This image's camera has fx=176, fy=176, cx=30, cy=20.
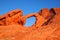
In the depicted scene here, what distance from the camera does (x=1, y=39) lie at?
25781mm

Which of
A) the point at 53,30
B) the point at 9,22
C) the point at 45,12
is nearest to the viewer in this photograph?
the point at 53,30

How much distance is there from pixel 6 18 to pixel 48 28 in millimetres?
15837

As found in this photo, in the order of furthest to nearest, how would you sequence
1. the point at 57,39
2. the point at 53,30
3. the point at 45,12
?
the point at 45,12 → the point at 53,30 → the point at 57,39

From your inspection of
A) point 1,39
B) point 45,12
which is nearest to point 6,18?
point 1,39

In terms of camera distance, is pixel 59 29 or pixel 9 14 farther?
pixel 9 14

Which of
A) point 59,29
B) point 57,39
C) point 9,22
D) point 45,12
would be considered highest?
point 45,12

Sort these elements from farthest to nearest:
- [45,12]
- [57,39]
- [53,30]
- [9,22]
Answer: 1. [45,12]
2. [9,22]
3. [53,30]
4. [57,39]

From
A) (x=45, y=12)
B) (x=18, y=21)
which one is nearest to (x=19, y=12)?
(x=18, y=21)

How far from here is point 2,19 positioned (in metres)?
41.8

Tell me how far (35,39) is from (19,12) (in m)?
18.4

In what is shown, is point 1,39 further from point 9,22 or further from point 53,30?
point 9,22

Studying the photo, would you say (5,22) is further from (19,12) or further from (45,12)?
(45,12)

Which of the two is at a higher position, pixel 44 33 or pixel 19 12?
pixel 19 12

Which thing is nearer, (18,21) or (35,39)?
(35,39)
